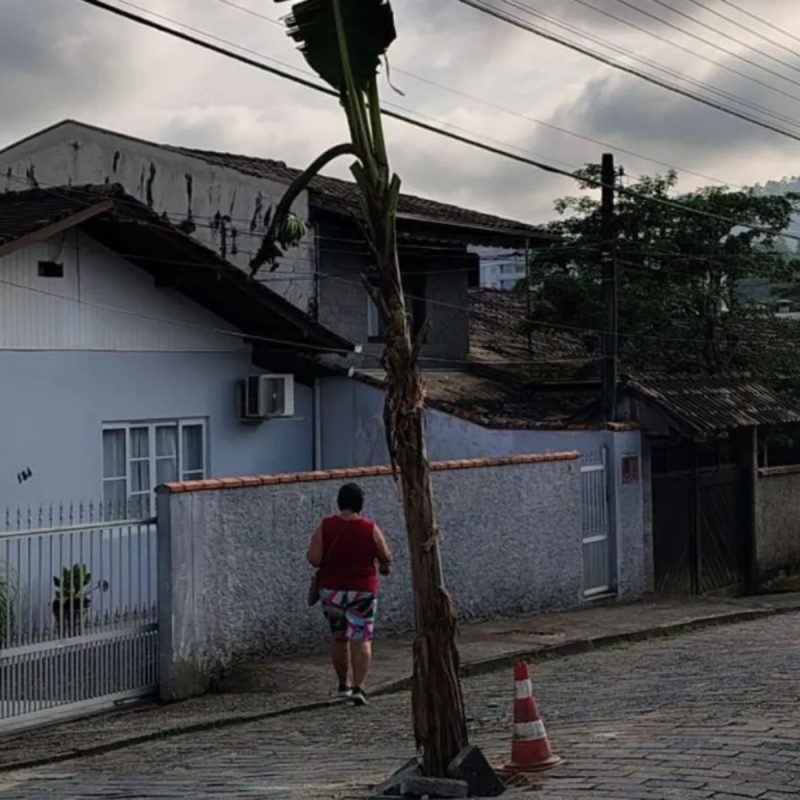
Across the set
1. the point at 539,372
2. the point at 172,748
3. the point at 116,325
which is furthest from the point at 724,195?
the point at 172,748

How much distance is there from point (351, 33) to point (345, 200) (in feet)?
46.1

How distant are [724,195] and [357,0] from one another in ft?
62.2

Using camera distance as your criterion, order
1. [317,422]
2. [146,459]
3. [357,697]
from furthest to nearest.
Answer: [317,422], [146,459], [357,697]

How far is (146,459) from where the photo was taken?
16.5 m

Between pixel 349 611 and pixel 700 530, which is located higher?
pixel 700 530

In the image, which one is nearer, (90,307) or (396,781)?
(396,781)

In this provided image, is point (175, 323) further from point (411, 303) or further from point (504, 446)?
point (411, 303)

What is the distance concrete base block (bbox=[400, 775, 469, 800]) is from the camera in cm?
686

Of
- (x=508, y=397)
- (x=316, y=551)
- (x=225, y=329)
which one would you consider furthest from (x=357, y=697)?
(x=508, y=397)

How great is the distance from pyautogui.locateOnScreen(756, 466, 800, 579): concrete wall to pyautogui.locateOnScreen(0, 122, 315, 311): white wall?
778 centimetres

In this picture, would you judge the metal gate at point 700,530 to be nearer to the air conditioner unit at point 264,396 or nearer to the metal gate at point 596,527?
the metal gate at point 596,527

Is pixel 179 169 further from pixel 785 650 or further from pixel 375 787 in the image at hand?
pixel 375 787

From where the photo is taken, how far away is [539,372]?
977 inches

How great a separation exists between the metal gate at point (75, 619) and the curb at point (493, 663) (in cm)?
86
